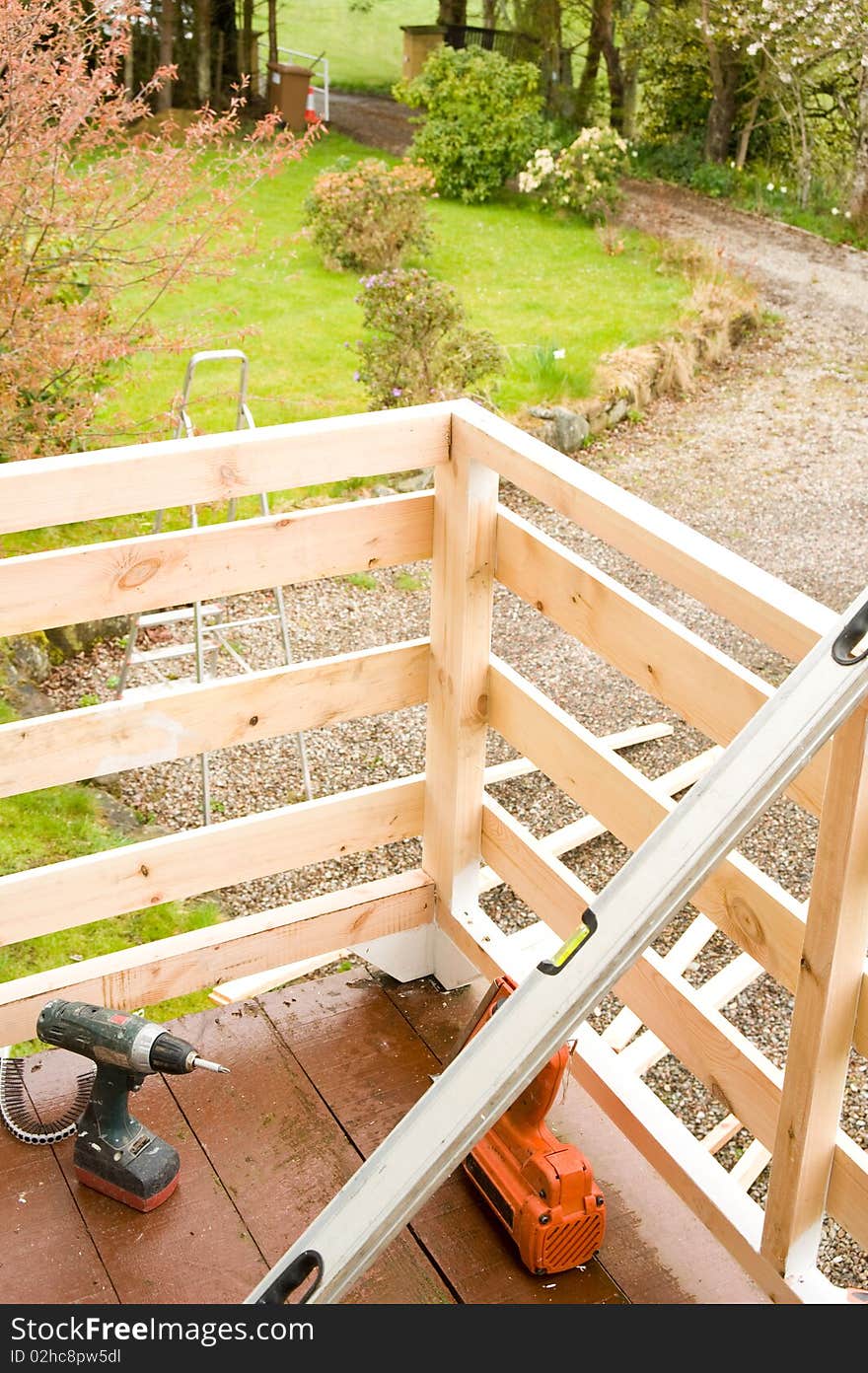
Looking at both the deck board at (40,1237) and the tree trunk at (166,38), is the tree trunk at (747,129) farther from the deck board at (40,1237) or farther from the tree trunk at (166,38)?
the deck board at (40,1237)

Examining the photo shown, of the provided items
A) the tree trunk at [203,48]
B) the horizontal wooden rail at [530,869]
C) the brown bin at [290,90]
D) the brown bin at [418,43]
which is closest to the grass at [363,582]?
the horizontal wooden rail at [530,869]

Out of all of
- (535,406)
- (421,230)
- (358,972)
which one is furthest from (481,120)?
(358,972)

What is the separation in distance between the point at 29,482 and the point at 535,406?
6535mm

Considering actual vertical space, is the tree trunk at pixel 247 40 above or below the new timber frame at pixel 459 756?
above

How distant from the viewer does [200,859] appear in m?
2.31

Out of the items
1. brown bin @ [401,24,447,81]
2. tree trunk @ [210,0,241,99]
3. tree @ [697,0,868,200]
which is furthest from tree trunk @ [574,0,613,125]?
tree trunk @ [210,0,241,99]

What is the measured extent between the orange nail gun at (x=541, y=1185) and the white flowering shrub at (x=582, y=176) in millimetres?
11557

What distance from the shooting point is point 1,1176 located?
2.12 meters

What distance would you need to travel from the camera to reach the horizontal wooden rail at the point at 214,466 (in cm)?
184

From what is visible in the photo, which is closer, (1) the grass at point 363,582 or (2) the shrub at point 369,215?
(1) the grass at point 363,582

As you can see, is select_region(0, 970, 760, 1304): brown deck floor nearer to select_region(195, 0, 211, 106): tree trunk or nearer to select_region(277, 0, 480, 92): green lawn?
select_region(195, 0, 211, 106): tree trunk

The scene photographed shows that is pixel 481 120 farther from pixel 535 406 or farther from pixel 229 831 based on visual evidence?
pixel 229 831

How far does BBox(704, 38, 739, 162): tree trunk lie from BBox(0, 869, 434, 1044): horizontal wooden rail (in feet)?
42.1

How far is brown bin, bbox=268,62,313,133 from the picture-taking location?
16297 millimetres
